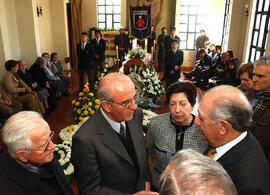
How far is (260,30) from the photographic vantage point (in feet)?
24.3

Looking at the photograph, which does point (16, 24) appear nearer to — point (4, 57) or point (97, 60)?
point (4, 57)

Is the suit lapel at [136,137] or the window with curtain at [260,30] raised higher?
the window with curtain at [260,30]

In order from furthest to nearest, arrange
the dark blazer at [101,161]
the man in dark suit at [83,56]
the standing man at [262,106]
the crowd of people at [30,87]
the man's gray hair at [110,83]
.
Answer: the man in dark suit at [83,56], the crowd of people at [30,87], the standing man at [262,106], the man's gray hair at [110,83], the dark blazer at [101,161]

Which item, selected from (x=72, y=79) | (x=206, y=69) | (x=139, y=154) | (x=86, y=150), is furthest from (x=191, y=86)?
(x=72, y=79)

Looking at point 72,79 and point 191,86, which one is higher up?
point 191,86

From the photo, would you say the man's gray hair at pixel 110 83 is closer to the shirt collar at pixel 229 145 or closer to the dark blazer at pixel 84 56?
the shirt collar at pixel 229 145

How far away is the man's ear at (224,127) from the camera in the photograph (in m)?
1.35

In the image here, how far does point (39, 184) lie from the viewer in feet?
5.19

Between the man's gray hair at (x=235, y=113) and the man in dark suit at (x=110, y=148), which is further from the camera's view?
the man in dark suit at (x=110, y=148)

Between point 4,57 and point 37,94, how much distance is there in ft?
3.90

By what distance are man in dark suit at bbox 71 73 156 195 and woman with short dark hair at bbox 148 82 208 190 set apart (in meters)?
0.23

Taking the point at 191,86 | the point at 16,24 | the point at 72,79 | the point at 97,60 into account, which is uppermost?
the point at 16,24

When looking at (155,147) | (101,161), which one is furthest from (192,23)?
(101,161)

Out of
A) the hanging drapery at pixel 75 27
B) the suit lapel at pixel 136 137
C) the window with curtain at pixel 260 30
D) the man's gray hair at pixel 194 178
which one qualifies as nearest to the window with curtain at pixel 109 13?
the hanging drapery at pixel 75 27
